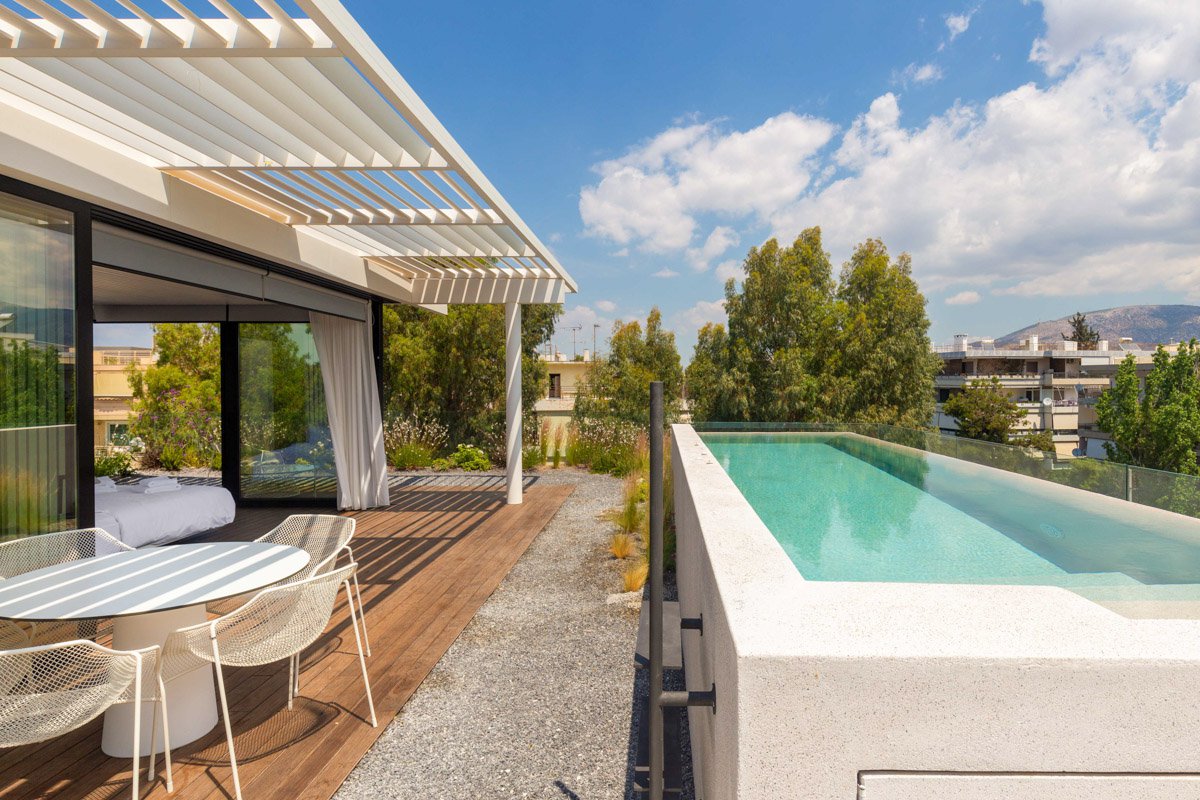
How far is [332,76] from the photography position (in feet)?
11.2

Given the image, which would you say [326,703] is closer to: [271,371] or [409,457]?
[271,371]

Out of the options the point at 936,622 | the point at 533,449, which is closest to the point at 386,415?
the point at 533,449

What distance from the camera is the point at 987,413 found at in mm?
35438

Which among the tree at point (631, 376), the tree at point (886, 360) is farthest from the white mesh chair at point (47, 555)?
the tree at point (886, 360)

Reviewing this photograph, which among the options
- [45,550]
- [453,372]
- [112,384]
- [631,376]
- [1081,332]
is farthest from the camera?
[1081,332]

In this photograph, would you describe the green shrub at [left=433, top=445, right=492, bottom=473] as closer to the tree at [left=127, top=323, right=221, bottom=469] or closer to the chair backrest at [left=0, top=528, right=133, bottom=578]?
the tree at [left=127, top=323, right=221, bottom=469]

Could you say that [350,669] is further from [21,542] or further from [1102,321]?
[1102,321]

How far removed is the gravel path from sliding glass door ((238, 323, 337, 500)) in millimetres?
4363

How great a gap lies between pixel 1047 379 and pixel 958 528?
51.3m

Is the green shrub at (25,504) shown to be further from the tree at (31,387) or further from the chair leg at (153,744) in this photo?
the chair leg at (153,744)

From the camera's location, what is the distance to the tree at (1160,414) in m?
26.6

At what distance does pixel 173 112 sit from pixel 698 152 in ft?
55.5

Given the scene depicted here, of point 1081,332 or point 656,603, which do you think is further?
point 1081,332

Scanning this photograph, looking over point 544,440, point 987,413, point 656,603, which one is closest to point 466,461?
point 544,440
